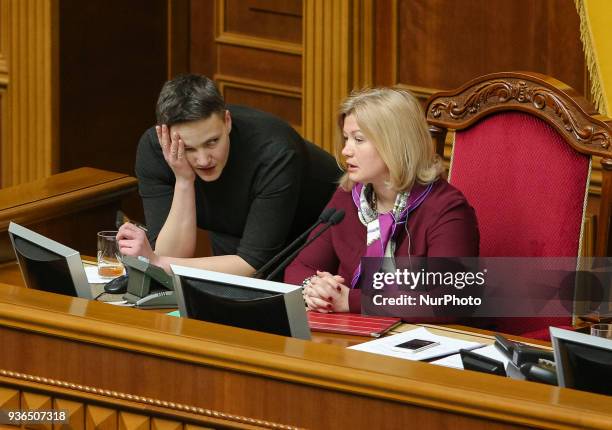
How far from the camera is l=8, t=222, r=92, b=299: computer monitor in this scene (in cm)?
257

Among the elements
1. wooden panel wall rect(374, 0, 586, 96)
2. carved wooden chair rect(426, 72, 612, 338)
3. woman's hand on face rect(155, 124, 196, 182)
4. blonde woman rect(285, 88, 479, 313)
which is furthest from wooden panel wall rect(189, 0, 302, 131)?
blonde woman rect(285, 88, 479, 313)

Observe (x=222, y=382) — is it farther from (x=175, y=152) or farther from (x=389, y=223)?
(x=175, y=152)

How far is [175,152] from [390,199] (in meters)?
0.58

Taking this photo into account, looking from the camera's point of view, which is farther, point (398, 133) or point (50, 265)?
point (398, 133)

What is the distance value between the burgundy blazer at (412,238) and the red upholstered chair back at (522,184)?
165mm

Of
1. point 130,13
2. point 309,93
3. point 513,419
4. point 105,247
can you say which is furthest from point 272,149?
point 130,13

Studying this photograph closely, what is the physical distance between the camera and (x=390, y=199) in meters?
3.00

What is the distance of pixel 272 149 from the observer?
3.31 m

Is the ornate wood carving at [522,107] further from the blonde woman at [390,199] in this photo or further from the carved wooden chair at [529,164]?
the blonde woman at [390,199]

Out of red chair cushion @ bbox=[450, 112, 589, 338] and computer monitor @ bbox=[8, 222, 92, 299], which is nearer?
computer monitor @ bbox=[8, 222, 92, 299]

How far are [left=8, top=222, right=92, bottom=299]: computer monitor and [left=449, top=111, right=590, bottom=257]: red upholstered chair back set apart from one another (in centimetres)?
100

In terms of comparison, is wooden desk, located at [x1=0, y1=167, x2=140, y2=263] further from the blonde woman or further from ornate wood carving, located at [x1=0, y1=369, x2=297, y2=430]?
ornate wood carving, located at [x1=0, y1=369, x2=297, y2=430]

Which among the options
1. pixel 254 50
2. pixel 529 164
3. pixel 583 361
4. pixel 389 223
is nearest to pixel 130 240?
pixel 389 223

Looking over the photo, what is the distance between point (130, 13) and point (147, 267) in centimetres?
237
